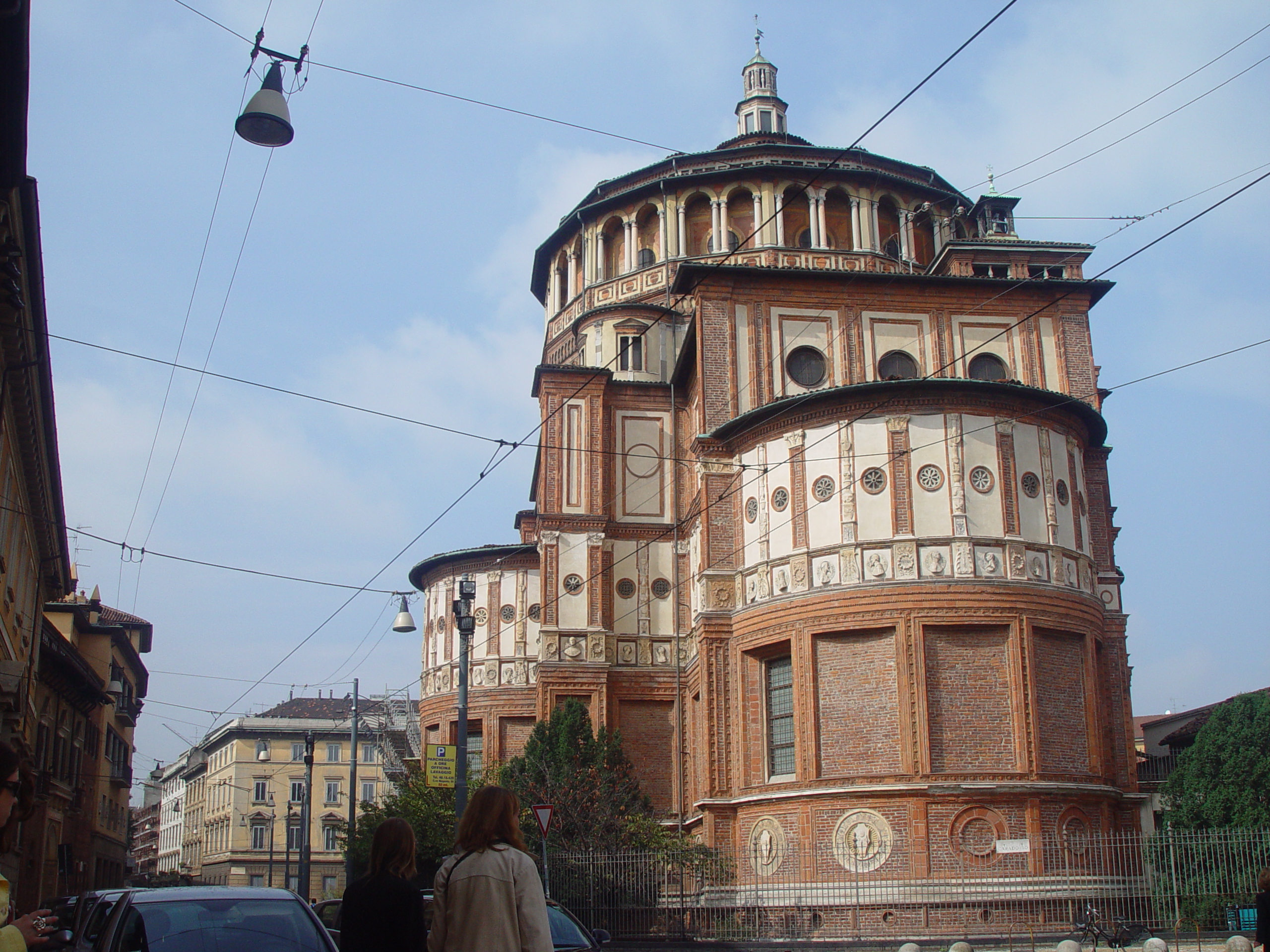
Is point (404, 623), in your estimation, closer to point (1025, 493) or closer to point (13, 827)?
point (1025, 493)

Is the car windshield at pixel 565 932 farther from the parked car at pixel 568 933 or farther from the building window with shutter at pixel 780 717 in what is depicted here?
the building window with shutter at pixel 780 717

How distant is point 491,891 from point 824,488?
2307cm

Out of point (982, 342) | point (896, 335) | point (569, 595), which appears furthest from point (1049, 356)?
point (569, 595)

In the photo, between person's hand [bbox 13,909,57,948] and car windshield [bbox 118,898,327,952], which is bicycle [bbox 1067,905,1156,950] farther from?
person's hand [bbox 13,909,57,948]

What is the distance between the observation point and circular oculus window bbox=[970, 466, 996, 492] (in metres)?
27.4

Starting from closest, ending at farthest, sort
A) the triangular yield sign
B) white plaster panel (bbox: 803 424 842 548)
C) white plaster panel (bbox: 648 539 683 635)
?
the triangular yield sign → white plaster panel (bbox: 803 424 842 548) → white plaster panel (bbox: 648 539 683 635)

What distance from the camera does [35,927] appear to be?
5.15 m

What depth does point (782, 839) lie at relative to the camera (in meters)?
27.0

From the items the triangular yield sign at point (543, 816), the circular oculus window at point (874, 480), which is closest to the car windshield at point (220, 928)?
the triangular yield sign at point (543, 816)

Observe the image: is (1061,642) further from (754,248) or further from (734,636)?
(754,248)

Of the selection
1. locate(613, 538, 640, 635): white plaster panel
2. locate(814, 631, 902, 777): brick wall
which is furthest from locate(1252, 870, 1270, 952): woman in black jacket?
locate(613, 538, 640, 635): white plaster panel

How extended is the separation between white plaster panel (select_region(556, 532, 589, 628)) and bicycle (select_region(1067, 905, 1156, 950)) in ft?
49.6

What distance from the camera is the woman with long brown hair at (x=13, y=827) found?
454cm

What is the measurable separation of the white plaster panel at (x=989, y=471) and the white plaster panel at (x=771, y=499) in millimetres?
3864
